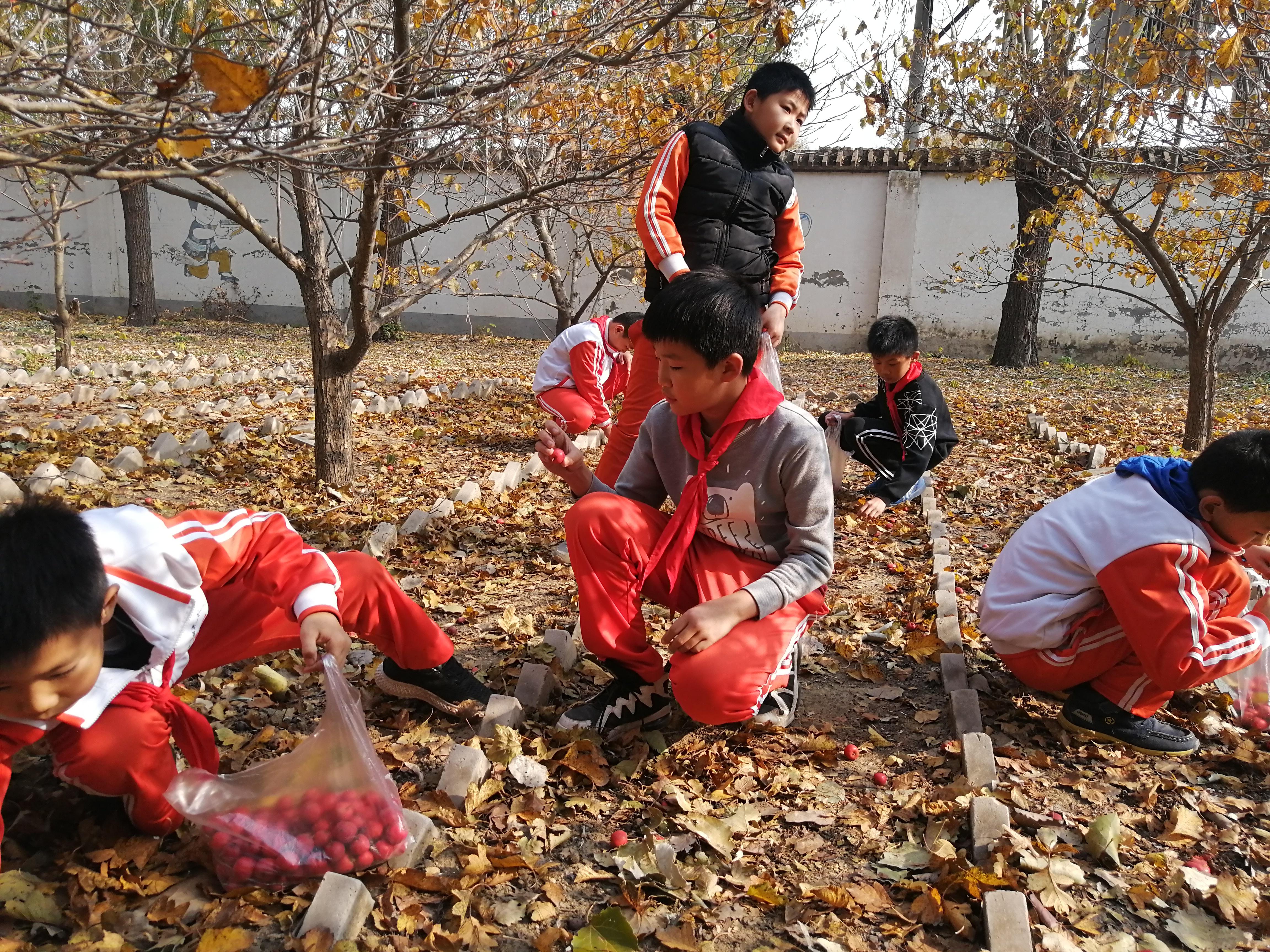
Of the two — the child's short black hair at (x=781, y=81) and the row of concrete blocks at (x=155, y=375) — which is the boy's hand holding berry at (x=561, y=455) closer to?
the child's short black hair at (x=781, y=81)

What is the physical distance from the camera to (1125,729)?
7.32 ft

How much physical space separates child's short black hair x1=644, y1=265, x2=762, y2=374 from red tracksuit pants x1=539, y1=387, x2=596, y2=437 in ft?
9.80

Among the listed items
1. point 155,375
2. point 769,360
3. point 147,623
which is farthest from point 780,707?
point 155,375

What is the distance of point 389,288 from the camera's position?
9.20 meters

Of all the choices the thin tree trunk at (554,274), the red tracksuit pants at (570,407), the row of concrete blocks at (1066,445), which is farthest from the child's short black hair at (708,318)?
the thin tree trunk at (554,274)

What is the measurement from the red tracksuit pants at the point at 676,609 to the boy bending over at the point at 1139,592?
0.64 metres

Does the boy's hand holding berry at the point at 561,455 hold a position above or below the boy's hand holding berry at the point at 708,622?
above

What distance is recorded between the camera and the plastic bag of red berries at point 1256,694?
2.34 meters

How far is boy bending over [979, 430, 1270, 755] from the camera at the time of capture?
6.81ft

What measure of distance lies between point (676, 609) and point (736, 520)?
30cm

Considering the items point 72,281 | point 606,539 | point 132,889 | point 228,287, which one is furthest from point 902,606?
point 72,281

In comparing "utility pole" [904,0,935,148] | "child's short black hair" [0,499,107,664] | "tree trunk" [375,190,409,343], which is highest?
"utility pole" [904,0,935,148]

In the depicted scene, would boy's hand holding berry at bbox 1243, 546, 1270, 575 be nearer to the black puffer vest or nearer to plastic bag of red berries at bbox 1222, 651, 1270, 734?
plastic bag of red berries at bbox 1222, 651, 1270, 734

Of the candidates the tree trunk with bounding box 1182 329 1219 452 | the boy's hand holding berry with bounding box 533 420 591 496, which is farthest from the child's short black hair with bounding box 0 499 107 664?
the tree trunk with bounding box 1182 329 1219 452
